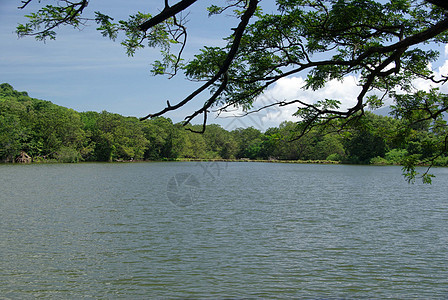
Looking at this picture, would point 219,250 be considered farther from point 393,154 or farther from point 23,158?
point 393,154

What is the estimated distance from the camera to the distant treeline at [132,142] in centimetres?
6209

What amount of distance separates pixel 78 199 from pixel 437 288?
56.1 feet

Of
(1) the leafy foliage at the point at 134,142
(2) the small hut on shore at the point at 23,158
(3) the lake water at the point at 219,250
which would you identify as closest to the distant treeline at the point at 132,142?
(1) the leafy foliage at the point at 134,142

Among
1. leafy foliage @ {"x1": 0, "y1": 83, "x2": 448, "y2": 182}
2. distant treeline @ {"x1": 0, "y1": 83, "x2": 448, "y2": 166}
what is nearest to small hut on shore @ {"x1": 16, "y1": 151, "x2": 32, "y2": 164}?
distant treeline @ {"x1": 0, "y1": 83, "x2": 448, "y2": 166}

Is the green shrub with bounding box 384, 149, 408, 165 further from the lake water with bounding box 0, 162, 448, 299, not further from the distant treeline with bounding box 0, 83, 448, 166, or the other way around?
the lake water with bounding box 0, 162, 448, 299

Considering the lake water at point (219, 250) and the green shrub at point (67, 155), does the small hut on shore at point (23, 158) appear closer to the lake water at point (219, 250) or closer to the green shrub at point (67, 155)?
the green shrub at point (67, 155)

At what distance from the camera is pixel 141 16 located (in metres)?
4.89

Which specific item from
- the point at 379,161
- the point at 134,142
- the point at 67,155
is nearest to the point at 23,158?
the point at 67,155

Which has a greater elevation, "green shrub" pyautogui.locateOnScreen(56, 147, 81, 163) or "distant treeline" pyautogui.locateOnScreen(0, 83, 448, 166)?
"distant treeline" pyautogui.locateOnScreen(0, 83, 448, 166)

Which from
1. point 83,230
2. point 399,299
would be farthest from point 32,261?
point 399,299

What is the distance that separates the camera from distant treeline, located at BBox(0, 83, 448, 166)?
62.1 meters

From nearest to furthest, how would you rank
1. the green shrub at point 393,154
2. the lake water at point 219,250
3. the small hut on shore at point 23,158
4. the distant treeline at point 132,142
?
1. the lake water at point 219,250
2. the small hut on shore at point 23,158
3. the distant treeline at point 132,142
4. the green shrub at point 393,154

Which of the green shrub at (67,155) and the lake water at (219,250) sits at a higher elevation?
the green shrub at (67,155)

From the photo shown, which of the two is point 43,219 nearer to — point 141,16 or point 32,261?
point 32,261
